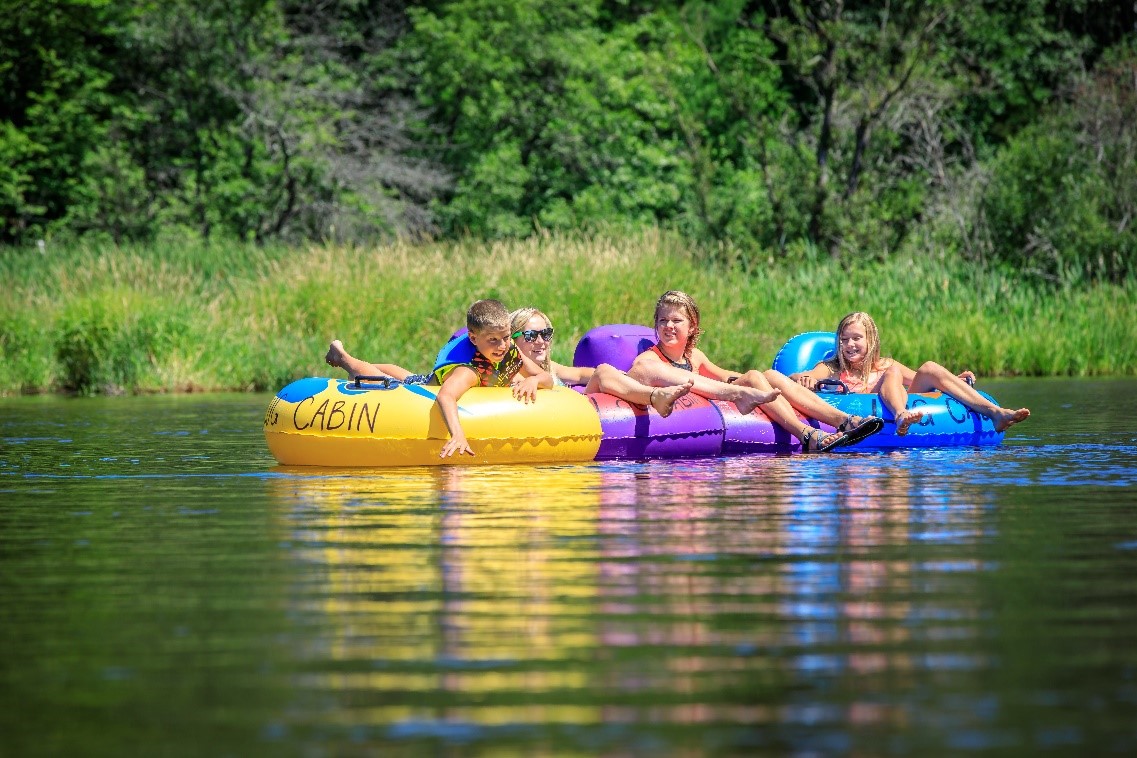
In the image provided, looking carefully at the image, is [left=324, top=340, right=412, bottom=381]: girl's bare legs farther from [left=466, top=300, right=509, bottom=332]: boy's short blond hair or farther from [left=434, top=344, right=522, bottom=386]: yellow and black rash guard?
[left=466, top=300, right=509, bottom=332]: boy's short blond hair

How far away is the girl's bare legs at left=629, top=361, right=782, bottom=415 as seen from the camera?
11.0 m

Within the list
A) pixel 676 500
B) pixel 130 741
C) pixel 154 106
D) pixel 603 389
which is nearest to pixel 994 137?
pixel 154 106

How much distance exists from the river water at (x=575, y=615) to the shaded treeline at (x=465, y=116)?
19783mm

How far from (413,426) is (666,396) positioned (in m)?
1.46

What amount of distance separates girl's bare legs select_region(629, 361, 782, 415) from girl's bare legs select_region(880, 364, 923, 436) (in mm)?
826

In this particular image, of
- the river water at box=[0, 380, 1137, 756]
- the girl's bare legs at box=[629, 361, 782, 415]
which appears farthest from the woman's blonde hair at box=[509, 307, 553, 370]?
the river water at box=[0, 380, 1137, 756]

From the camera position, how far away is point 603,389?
36.3 ft

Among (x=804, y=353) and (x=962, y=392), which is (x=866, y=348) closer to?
(x=962, y=392)

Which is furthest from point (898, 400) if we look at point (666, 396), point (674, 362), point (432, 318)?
point (432, 318)

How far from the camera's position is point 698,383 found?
11.1m

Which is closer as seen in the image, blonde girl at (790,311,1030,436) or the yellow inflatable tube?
the yellow inflatable tube

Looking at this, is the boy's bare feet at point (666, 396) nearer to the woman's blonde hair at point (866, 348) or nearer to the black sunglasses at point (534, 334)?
the black sunglasses at point (534, 334)

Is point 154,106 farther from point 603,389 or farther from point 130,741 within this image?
point 130,741

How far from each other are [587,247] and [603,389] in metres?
10.4
